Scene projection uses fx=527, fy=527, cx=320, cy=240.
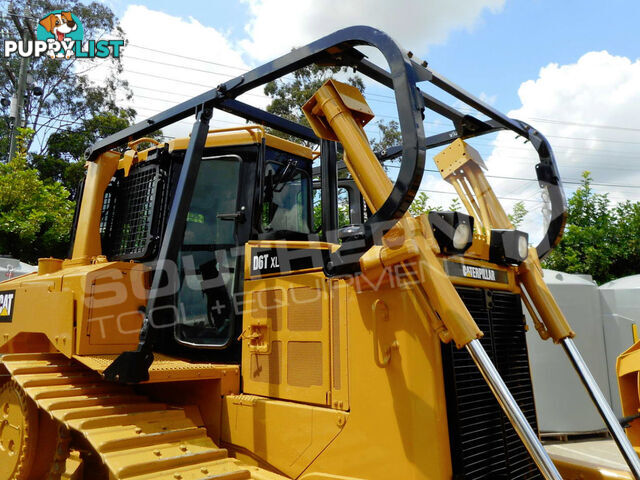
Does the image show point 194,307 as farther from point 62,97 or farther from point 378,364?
point 62,97

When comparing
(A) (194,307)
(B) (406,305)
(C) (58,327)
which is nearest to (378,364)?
(B) (406,305)

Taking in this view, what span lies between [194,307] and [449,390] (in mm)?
1916

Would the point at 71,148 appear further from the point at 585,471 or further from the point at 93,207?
the point at 585,471

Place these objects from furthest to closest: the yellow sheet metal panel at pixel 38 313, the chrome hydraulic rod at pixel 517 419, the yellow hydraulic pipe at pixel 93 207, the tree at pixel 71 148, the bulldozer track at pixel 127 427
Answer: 1. the tree at pixel 71 148
2. the yellow hydraulic pipe at pixel 93 207
3. the yellow sheet metal panel at pixel 38 313
4. the bulldozer track at pixel 127 427
5. the chrome hydraulic rod at pixel 517 419

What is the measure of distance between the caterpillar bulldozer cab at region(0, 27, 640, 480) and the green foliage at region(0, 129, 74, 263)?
10.2 meters

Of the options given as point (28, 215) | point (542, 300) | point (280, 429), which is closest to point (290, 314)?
point (280, 429)

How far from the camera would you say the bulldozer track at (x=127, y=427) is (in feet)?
9.21

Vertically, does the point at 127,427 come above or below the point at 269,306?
below

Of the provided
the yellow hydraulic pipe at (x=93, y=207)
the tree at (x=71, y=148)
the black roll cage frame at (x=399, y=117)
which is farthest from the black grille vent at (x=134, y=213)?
the tree at (x=71, y=148)

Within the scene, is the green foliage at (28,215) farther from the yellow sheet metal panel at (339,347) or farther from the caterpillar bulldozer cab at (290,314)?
the yellow sheet metal panel at (339,347)

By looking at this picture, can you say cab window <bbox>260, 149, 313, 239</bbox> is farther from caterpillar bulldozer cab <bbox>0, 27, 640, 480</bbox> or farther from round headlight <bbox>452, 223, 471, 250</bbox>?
round headlight <bbox>452, 223, 471, 250</bbox>

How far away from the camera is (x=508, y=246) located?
10.4ft

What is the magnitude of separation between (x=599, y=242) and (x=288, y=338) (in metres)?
17.2

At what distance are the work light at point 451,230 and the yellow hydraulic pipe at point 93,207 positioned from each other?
2945 millimetres
